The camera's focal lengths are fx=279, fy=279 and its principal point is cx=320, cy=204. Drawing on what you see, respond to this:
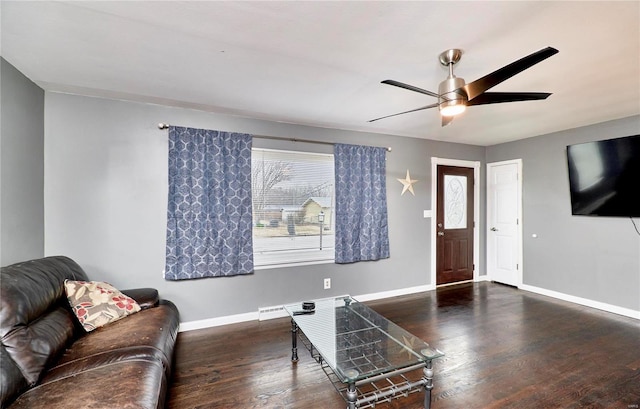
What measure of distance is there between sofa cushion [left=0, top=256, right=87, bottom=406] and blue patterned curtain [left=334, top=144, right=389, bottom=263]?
9.23 ft

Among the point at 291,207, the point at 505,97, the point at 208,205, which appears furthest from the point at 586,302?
the point at 208,205

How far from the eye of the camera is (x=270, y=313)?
3447mm

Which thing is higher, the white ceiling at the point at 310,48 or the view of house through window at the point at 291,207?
the white ceiling at the point at 310,48

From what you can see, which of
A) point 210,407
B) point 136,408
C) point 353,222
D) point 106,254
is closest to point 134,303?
point 106,254

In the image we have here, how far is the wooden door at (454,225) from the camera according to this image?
4.70 m

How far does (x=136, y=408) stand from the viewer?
1.27 meters

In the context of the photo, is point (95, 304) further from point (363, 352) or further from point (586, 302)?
point (586, 302)

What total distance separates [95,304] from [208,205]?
1.35 meters

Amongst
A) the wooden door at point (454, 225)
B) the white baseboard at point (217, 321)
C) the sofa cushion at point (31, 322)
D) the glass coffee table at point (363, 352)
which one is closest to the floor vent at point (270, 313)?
the white baseboard at point (217, 321)

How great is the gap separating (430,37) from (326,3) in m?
0.74

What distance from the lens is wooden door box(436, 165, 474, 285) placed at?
4.70 m

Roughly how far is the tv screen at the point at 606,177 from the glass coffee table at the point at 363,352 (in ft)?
10.8

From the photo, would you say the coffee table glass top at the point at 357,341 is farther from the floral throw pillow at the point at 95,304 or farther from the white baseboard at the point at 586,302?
the white baseboard at the point at 586,302

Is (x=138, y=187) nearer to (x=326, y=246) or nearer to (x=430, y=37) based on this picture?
(x=326, y=246)
